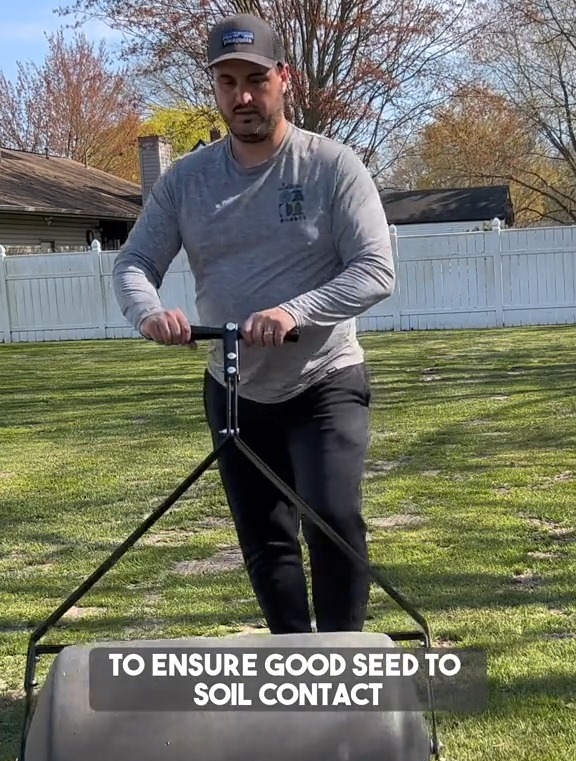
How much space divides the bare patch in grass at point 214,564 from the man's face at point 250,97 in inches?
90.0

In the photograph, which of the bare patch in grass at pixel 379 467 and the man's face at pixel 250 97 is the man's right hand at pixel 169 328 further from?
the bare patch in grass at pixel 379 467

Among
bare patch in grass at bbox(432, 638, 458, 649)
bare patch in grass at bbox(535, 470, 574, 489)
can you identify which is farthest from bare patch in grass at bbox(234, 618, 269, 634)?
bare patch in grass at bbox(535, 470, 574, 489)

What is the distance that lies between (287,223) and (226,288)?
0.22 metres

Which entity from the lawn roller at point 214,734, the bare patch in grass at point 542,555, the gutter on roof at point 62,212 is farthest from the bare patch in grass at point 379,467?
the gutter on roof at point 62,212

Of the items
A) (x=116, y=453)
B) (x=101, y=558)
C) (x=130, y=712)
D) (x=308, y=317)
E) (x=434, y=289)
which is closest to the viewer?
(x=130, y=712)

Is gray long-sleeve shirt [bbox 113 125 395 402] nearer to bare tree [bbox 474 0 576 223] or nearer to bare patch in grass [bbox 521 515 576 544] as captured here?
bare patch in grass [bbox 521 515 576 544]

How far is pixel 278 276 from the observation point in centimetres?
235

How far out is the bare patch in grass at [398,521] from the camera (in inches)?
183

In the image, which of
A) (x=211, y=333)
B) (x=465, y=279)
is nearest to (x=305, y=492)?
(x=211, y=333)

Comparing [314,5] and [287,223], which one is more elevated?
[314,5]

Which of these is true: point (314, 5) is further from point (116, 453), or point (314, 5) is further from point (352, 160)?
point (352, 160)

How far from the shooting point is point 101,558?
4.34m

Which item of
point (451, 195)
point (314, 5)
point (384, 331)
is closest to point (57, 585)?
point (384, 331)

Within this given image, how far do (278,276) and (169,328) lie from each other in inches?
15.2
